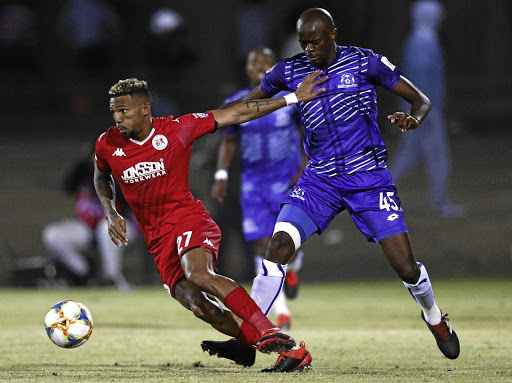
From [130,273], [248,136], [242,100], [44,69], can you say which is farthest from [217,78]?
[242,100]

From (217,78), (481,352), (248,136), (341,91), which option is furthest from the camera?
(217,78)

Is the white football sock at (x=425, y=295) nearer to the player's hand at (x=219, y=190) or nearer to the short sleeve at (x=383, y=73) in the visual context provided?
the short sleeve at (x=383, y=73)

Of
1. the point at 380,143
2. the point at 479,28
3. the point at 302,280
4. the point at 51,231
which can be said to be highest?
the point at 479,28

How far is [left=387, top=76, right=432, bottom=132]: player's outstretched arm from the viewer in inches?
300

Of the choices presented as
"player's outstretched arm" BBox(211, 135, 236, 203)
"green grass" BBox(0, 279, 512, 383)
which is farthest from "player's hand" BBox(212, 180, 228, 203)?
"green grass" BBox(0, 279, 512, 383)

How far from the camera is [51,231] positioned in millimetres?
15219

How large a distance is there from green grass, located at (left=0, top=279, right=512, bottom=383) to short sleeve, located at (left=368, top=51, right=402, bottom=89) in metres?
2.08

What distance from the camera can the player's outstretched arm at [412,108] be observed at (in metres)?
7.63

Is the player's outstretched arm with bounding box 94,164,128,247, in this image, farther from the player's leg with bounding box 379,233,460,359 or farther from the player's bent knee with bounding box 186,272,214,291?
the player's leg with bounding box 379,233,460,359

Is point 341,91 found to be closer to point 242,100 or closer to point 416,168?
point 242,100

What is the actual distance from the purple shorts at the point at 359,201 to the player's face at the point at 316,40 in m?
0.89

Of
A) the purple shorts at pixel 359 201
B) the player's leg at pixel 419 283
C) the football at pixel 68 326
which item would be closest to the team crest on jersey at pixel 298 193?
the purple shorts at pixel 359 201

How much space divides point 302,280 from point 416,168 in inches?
180

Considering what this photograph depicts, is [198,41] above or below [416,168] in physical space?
above
